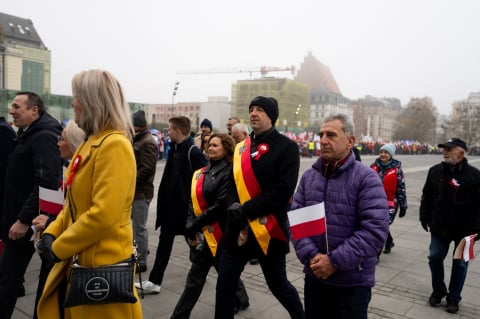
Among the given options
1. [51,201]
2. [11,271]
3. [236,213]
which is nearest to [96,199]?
[51,201]

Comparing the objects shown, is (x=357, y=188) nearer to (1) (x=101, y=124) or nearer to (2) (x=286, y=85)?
(1) (x=101, y=124)

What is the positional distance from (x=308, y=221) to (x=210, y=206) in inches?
52.6

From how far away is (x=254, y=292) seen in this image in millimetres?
4734

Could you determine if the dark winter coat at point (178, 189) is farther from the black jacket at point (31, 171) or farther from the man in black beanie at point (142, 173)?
the black jacket at point (31, 171)

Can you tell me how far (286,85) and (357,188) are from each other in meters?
103

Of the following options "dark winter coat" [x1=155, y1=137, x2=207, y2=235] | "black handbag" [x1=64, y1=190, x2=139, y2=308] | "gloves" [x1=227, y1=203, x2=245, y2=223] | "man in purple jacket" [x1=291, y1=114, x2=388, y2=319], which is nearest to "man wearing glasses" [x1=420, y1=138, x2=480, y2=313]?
"man in purple jacket" [x1=291, y1=114, x2=388, y2=319]

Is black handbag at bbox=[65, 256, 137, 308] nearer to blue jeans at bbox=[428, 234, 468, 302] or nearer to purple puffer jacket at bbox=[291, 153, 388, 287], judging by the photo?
purple puffer jacket at bbox=[291, 153, 388, 287]

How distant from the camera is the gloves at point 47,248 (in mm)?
2086

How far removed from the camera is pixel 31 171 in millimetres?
3424

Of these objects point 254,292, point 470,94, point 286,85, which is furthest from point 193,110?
point 254,292

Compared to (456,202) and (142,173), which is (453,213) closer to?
(456,202)

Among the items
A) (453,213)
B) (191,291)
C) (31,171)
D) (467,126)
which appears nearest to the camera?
(31,171)

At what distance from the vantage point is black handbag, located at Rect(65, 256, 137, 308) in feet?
6.77

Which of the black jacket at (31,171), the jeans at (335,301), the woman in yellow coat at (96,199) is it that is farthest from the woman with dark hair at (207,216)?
the woman in yellow coat at (96,199)
